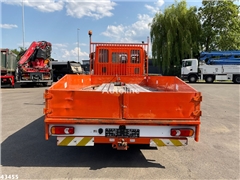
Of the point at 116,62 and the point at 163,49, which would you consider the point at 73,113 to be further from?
the point at 163,49

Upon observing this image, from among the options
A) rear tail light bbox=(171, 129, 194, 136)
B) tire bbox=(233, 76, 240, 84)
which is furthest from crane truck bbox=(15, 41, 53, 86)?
tire bbox=(233, 76, 240, 84)

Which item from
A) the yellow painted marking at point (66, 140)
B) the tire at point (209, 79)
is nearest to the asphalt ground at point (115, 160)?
the yellow painted marking at point (66, 140)

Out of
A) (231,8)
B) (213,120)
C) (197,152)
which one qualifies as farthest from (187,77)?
(197,152)

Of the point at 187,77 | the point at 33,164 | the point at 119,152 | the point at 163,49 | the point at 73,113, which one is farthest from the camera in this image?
the point at 163,49

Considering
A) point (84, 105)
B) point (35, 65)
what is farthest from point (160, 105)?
point (35, 65)

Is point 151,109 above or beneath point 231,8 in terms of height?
beneath

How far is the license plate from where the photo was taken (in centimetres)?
371

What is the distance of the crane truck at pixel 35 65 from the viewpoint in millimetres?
18562

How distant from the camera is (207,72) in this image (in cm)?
2822

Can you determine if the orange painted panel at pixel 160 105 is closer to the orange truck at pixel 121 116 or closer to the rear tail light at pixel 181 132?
the orange truck at pixel 121 116

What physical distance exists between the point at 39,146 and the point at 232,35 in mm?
33732

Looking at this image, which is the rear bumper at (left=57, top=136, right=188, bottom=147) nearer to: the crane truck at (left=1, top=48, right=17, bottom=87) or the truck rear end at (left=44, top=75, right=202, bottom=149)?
the truck rear end at (left=44, top=75, right=202, bottom=149)

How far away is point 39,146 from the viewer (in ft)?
16.1

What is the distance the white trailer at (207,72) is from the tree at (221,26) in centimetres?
655
